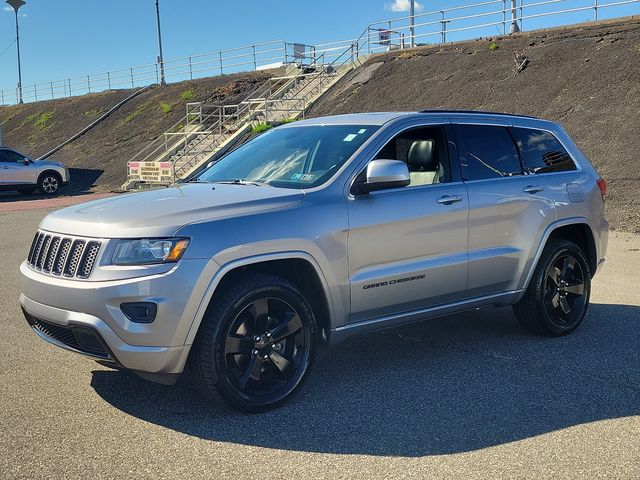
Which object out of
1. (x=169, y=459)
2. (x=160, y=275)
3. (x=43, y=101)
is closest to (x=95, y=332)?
(x=160, y=275)

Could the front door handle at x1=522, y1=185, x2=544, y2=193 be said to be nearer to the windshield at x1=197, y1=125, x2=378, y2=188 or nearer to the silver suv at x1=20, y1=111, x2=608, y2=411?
the silver suv at x1=20, y1=111, x2=608, y2=411

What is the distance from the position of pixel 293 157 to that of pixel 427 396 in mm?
2001

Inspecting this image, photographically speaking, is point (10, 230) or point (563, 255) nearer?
point (563, 255)

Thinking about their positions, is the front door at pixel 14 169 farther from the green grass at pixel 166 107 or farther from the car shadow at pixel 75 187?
the green grass at pixel 166 107

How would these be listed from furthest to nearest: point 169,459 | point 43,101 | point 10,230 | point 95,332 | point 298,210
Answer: point 43,101, point 10,230, point 298,210, point 95,332, point 169,459

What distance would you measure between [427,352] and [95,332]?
8.96ft

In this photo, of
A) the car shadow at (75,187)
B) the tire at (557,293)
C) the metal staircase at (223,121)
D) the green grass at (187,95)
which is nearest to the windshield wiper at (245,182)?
the tire at (557,293)

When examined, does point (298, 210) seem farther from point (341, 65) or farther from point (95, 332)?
point (341, 65)

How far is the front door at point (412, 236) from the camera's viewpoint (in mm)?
4602

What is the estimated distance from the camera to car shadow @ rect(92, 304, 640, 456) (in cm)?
392

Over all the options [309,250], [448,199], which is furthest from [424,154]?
[309,250]

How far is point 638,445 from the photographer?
380 cm

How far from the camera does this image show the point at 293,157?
16.9 feet

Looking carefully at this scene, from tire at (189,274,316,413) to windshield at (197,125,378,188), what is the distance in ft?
2.81
